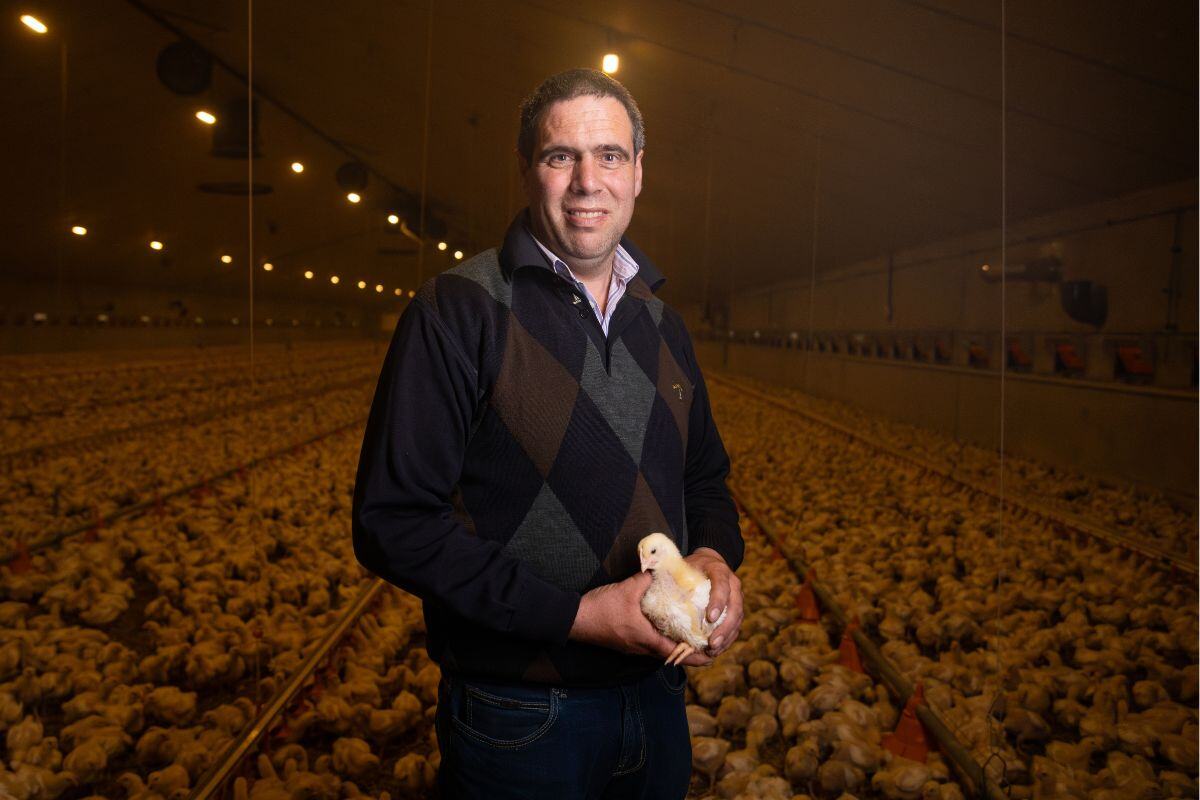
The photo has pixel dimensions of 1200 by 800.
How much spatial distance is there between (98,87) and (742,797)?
9473mm

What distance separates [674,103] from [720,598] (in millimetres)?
6614

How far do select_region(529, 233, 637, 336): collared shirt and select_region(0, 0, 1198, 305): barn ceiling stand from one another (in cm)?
167

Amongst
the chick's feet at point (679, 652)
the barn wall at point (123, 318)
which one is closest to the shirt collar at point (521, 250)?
the chick's feet at point (679, 652)

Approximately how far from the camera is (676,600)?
109cm

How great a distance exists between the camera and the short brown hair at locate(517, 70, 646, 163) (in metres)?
1.16

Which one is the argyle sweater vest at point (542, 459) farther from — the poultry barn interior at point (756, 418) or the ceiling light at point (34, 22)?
the ceiling light at point (34, 22)

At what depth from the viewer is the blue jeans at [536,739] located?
117 centimetres

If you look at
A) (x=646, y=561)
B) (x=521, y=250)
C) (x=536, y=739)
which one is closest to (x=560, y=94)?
(x=521, y=250)

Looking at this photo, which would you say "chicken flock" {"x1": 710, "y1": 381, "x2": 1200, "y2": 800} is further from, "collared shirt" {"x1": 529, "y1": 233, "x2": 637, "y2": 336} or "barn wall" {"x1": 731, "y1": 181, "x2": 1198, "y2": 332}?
"barn wall" {"x1": 731, "y1": 181, "x2": 1198, "y2": 332}

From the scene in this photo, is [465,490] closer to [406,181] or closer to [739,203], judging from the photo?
[739,203]

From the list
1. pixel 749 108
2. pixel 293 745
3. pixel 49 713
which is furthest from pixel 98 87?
pixel 293 745

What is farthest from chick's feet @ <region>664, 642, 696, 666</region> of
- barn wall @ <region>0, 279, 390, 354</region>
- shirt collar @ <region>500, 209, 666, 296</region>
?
barn wall @ <region>0, 279, 390, 354</region>

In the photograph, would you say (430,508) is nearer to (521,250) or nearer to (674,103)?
(521,250)

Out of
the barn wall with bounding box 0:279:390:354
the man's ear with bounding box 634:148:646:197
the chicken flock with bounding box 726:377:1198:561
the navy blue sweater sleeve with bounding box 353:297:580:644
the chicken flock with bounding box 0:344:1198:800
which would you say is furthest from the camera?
the barn wall with bounding box 0:279:390:354
